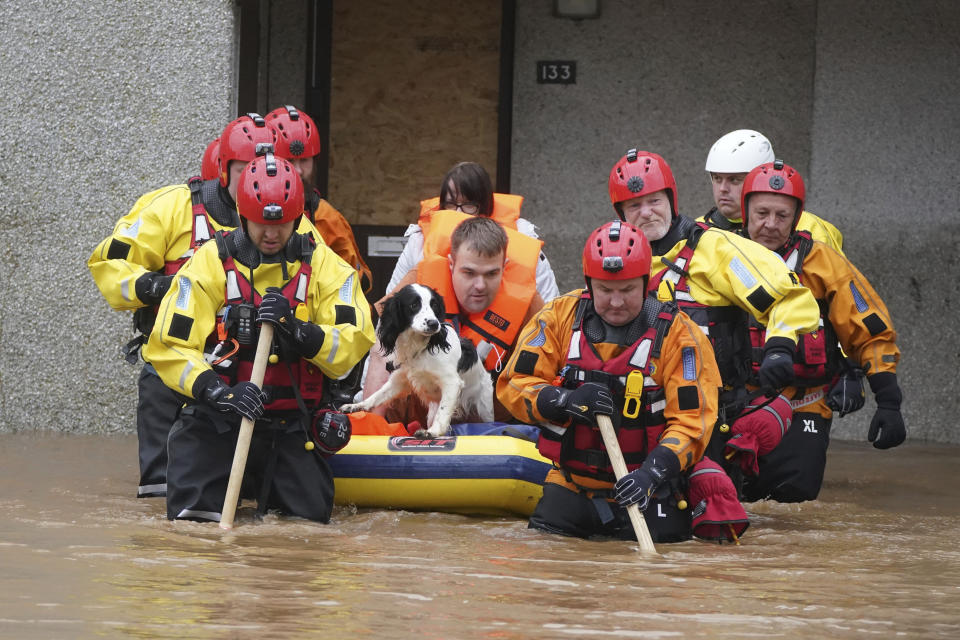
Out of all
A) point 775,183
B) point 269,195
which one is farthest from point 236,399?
point 775,183

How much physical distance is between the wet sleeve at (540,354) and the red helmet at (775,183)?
1.43 meters

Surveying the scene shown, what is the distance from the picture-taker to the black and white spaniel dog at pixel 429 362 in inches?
274

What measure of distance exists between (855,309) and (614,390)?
5.98 ft

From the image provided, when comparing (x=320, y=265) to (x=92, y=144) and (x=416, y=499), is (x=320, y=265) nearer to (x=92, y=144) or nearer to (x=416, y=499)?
(x=416, y=499)

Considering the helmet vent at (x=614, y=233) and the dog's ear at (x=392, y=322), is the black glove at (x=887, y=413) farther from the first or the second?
the dog's ear at (x=392, y=322)

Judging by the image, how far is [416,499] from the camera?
672cm

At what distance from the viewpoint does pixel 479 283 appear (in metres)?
7.30

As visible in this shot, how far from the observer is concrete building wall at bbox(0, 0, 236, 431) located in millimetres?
9156

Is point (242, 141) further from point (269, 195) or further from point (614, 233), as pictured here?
point (614, 233)

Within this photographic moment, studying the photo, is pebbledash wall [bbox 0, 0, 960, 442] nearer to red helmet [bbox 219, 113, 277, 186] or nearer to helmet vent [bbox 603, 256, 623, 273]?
red helmet [bbox 219, 113, 277, 186]

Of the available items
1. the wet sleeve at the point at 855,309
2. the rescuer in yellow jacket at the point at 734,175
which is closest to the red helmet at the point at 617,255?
the wet sleeve at the point at 855,309

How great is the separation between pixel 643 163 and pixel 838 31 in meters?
4.07

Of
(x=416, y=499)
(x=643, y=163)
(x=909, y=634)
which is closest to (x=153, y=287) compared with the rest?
(x=416, y=499)

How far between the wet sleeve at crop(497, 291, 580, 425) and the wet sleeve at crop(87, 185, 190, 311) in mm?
Result: 1935
